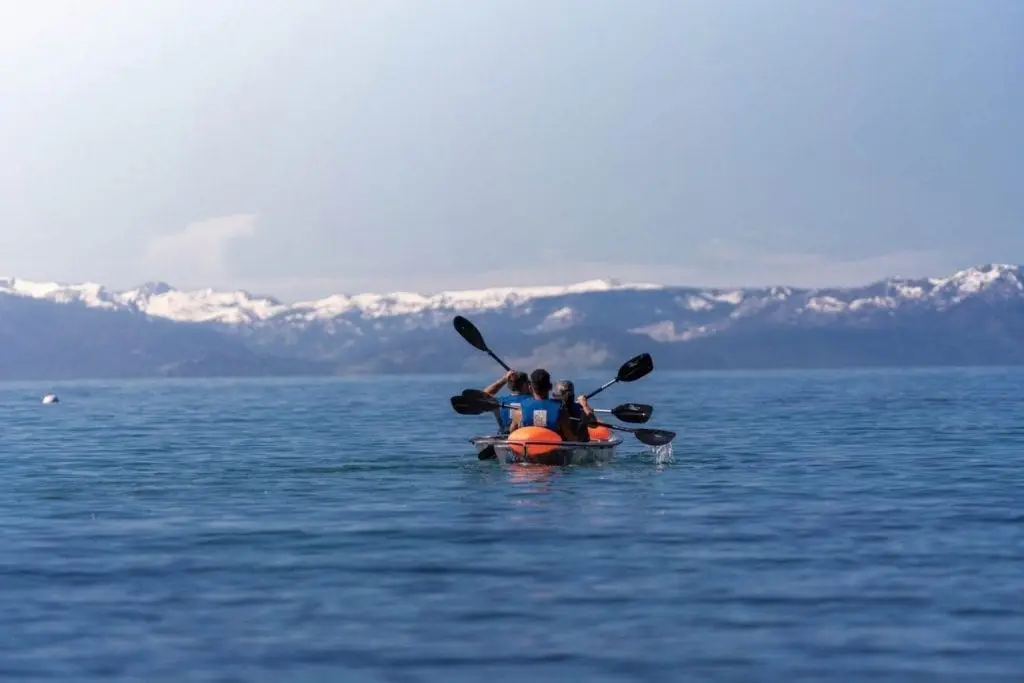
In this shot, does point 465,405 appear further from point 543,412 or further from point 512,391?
point 543,412

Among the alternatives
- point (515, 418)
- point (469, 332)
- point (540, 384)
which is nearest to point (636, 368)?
point (469, 332)

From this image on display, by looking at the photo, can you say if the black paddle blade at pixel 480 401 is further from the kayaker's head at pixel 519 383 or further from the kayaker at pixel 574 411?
the kayaker at pixel 574 411

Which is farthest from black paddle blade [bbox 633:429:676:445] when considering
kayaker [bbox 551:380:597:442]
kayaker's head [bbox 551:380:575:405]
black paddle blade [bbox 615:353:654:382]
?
kayaker's head [bbox 551:380:575:405]

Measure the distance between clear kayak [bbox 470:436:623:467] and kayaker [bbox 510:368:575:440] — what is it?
30 cm

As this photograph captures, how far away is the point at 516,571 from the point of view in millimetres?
16672

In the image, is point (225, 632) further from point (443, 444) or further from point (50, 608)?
point (443, 444)

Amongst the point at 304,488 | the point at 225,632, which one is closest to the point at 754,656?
the point at 225,632

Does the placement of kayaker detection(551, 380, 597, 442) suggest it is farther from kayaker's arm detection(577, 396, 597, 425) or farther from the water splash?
the water splash

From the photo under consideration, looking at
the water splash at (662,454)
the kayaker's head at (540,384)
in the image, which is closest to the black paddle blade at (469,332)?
the water splash at (662,454)

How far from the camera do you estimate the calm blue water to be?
12.4 metres

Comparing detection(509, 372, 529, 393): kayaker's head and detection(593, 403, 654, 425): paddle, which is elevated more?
detection(509, 372, 529, 393): kayaker's head

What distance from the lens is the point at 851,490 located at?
25906mm

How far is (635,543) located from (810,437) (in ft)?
85.2

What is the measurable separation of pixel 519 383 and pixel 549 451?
2.05 metres
